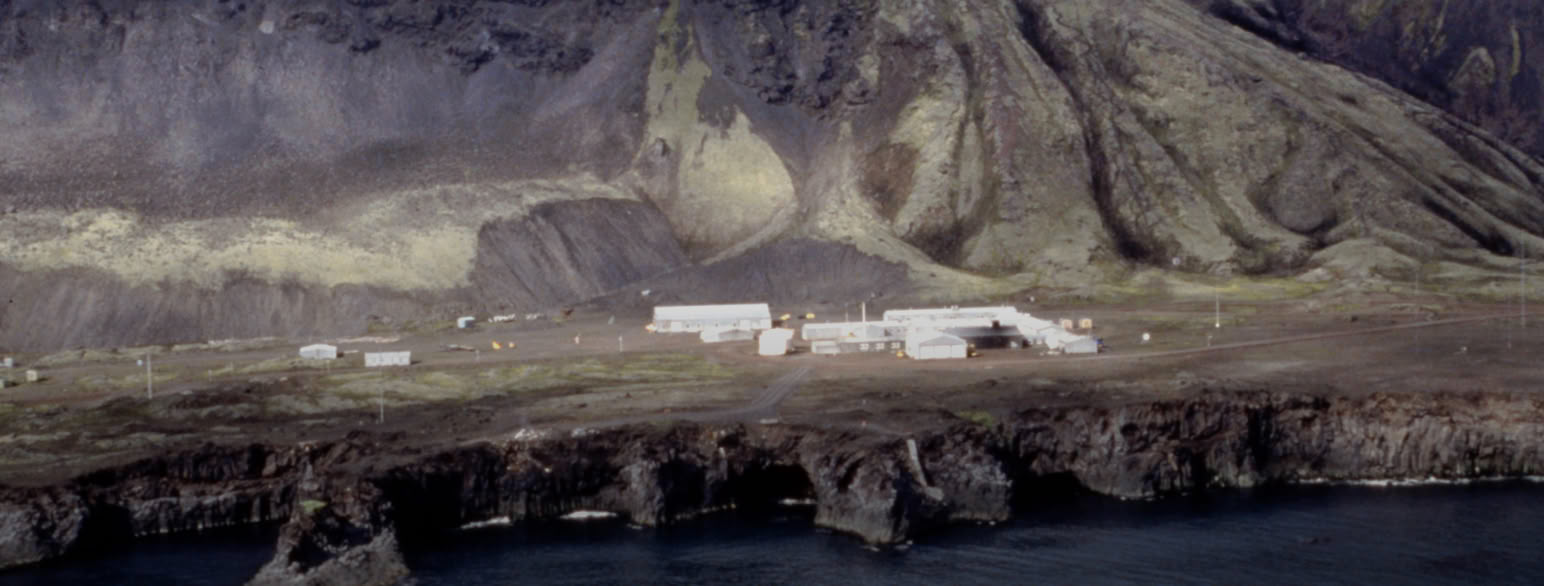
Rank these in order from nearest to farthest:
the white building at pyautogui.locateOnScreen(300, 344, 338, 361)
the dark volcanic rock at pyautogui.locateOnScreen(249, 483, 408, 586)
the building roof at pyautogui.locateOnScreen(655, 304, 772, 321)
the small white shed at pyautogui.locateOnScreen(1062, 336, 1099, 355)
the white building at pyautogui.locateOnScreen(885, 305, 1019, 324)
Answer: the dark volcanic rock at pyautogui.locateOnScreen(249, 483, 408, 586) → the small white shed at pyautogui.locateOnScreen(1062, 336, 1099, 355) → the white building at pyautogui.locateOnScreen(300, 344, 338, 361) → the white building at pyautogui.locateOnScreen(885, 305, 1019, 324) → the building roof at pyautogui.locateOnScreen(655, 304, 772, 321)

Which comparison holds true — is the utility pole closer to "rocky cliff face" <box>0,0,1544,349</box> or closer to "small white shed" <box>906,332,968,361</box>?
"rocky cliff face" <box>0,0,1544,349</box>

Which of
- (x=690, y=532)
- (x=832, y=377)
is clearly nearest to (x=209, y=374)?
(x=832, y=377)

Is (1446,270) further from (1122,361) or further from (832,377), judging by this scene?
(832,377)

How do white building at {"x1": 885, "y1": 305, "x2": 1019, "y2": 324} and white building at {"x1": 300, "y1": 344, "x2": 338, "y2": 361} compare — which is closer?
white building at {"x1": 300, "y1": 344, "x2": 338, "y2": 361}

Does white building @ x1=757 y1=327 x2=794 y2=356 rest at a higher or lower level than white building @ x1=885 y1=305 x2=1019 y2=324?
lower

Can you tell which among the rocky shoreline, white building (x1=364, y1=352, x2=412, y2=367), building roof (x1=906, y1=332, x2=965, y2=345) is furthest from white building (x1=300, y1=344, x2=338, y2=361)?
building roof (x1=906, y1=332, x2=965, y2=345)

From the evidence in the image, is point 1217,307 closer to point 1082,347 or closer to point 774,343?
point 1082,347
